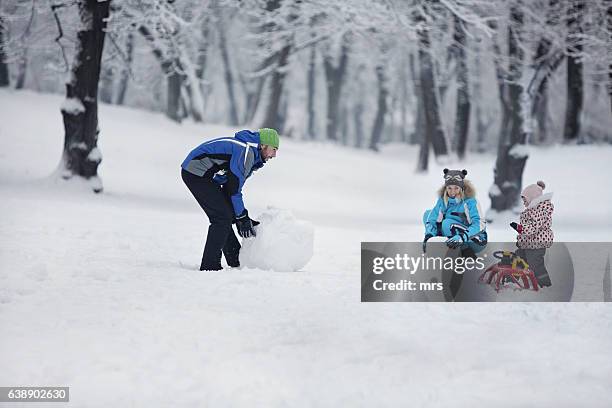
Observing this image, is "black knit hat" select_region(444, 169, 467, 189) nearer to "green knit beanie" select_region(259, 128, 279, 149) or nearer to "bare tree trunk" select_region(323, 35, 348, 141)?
"green knit beanie" select_region(259, 128, 279, 149)

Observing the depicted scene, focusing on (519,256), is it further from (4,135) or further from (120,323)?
(4,135)

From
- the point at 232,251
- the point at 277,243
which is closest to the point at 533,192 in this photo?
the point at 277,243

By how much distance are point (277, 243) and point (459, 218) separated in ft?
5.70

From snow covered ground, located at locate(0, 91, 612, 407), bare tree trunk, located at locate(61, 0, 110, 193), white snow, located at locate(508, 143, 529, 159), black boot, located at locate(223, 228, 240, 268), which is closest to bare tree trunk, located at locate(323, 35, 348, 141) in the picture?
white snow, located at locate(508, 143, 529, 159)

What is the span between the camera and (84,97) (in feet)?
39.9

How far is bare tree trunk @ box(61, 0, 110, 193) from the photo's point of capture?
39.5 ft

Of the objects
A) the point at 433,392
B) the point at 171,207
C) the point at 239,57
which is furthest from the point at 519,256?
the point at 239,57

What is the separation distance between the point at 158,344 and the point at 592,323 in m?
3.11

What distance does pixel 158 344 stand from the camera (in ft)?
13.5

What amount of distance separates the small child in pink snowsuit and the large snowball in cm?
197

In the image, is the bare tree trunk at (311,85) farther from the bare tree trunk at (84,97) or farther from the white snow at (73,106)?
the white snow at (73,106)

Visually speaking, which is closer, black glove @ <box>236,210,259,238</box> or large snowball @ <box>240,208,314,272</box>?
black glove @ <box>236,210,259,238</box>

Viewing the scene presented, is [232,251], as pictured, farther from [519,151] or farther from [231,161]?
[519,151]

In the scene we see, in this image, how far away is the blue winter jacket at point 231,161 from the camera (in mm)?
6023
